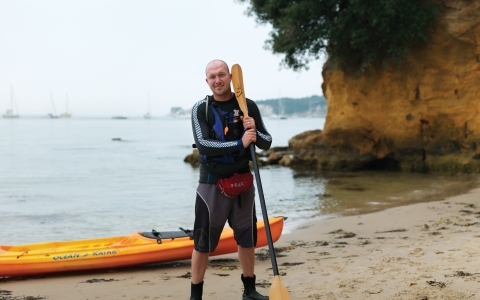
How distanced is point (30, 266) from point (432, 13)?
12.7m

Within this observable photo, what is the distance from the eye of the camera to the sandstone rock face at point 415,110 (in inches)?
560

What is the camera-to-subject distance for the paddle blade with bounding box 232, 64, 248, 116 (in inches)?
134

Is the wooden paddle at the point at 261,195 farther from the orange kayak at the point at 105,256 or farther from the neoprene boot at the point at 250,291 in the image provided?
the orange kayak at the point at 105,256

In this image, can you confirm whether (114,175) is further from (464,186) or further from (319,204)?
(464,186)

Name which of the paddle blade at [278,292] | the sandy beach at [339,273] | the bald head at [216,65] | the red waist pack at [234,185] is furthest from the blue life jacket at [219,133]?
the sandy beach at [339,273]

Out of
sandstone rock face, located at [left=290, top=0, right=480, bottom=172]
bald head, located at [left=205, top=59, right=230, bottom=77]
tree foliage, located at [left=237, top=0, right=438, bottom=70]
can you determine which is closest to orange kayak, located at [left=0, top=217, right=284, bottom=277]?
bald head, located at [left=205, top=59, right=230, bottom=77]

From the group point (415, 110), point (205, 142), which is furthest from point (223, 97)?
point (415, 110)

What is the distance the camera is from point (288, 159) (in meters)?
19.2

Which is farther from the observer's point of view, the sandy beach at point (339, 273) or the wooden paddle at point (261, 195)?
the sandy beach at point (339, 273)

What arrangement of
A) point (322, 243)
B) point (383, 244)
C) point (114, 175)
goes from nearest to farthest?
point (383, 244), point (322, 243), point (114, 175)

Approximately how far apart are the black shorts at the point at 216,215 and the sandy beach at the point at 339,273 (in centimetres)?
58

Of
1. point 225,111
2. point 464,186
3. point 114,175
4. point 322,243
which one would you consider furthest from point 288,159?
point 225,111

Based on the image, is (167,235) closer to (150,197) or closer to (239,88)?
(239,88)

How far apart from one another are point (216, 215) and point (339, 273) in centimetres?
135
